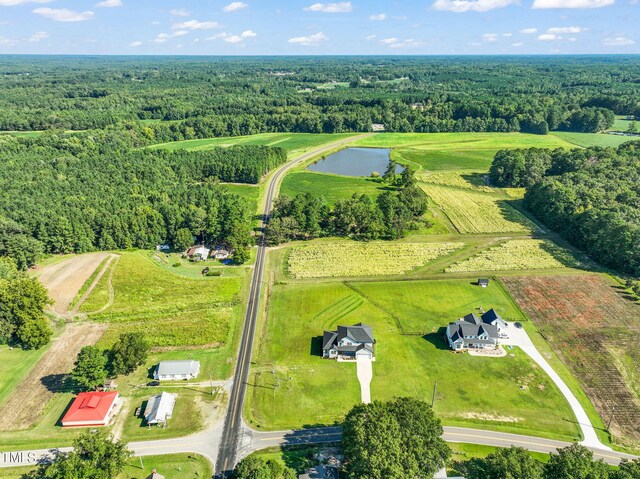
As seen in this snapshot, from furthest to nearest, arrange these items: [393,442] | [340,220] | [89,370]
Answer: [340,220] < [89,370] < [393,442]

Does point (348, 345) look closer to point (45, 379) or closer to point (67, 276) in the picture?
point (45, 379)

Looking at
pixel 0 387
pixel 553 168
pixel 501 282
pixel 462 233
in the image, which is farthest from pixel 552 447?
pixel 553 168

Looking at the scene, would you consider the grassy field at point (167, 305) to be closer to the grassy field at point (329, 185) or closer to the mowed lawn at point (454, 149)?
the grassy field at point (329, 185)

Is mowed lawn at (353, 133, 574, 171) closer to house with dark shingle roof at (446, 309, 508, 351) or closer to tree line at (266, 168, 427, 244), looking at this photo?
tree line at (266, 168, 427, 244)

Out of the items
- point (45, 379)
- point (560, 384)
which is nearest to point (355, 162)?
point (560, 384)

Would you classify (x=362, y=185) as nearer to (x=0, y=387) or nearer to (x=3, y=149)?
(x=0, y=387)

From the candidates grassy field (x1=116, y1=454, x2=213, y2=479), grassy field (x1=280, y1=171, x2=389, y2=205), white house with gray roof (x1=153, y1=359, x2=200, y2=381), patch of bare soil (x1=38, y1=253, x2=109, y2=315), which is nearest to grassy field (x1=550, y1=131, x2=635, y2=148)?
grassy field (x1=280, y1=171, x2=389, y2=205)

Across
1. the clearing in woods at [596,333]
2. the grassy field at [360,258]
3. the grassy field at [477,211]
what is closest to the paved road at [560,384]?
the clearing in woods at [596,333]
